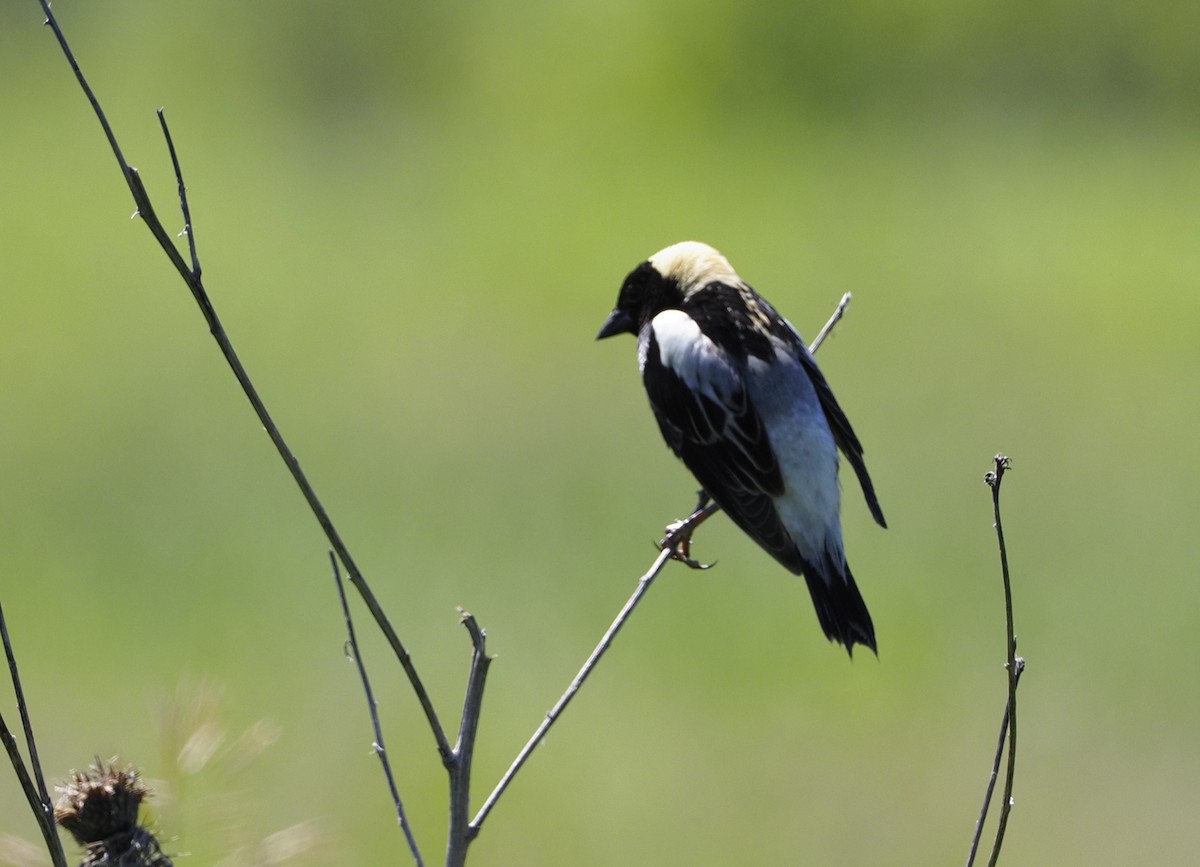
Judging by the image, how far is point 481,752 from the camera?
20.9 feet

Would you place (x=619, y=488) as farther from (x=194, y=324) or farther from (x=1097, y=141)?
(x=1097, y=141)

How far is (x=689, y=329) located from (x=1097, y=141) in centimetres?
992

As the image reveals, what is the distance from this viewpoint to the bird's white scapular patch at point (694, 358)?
8.13 feet

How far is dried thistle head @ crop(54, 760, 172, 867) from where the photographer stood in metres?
1.69

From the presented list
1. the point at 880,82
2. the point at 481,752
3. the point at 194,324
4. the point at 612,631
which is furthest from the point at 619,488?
the point at 612,631

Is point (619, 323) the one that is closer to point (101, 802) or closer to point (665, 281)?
point (665, 281)

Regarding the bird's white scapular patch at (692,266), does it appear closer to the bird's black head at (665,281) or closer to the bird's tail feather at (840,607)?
the bird's black head at (665,281)

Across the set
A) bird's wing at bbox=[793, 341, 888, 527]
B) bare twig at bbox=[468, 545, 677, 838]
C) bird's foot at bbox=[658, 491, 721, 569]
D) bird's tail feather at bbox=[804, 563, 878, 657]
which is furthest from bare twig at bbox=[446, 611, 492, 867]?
bird's wing at bbox=[793, 341, 888, 527]

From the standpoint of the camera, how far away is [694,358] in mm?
2521

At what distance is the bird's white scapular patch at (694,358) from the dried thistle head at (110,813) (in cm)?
118

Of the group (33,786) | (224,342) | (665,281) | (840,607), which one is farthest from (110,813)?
(665,281)

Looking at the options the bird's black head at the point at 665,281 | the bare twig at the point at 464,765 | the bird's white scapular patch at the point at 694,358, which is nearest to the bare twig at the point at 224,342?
the bare twig at the point at 464,765

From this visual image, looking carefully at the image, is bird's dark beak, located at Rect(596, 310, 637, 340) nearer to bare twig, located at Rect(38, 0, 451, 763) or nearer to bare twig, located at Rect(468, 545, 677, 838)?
bare twig, located at Rect(468, 545, 677, 838)

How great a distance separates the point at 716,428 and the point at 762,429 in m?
0.08
